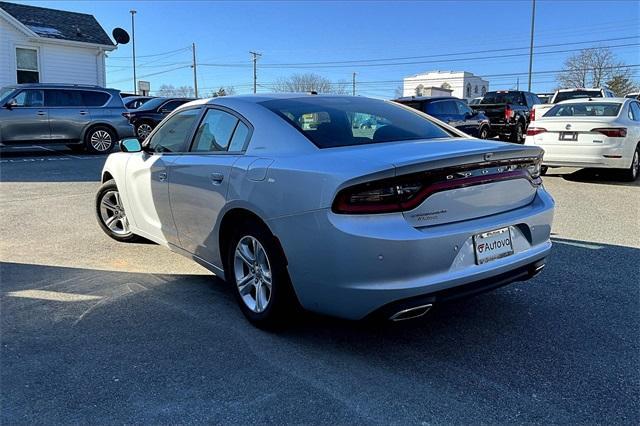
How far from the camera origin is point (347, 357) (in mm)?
3264

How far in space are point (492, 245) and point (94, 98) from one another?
46.4 ft

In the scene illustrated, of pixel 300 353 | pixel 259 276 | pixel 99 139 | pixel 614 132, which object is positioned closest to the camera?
pixel 300 353

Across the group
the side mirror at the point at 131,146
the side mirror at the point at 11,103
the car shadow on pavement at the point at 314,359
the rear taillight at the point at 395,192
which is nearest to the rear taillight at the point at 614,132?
the car shadow on pavement at the point at 314,359

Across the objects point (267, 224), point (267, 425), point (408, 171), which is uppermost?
point (408, 171)

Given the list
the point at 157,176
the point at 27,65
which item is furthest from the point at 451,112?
the point at 27,65

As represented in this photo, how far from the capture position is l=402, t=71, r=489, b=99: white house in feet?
308

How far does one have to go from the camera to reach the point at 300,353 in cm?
331

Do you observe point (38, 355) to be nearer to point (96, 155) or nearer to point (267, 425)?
point (267, 425)

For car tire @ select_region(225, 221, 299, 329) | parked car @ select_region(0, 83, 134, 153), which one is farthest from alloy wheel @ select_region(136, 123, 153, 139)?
car tire @ select_region(225, 221, 299, 329)

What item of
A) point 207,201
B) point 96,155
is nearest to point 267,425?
point 207,201

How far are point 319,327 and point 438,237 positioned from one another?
1.20 metres

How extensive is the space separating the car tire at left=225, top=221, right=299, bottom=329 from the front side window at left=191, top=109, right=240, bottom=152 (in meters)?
0.72

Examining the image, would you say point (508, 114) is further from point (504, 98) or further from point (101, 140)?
point (101, 140)

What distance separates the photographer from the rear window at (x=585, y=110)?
987 centimetres
